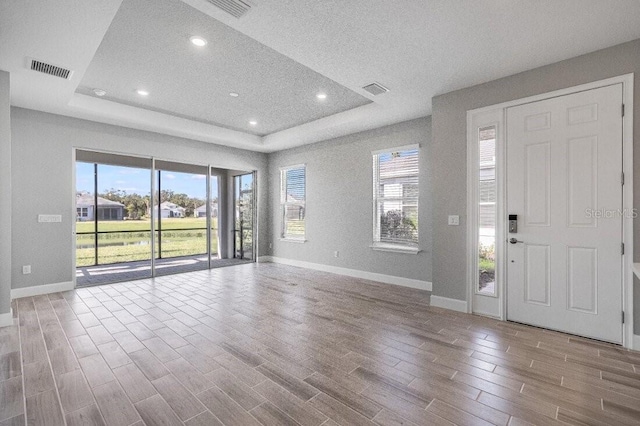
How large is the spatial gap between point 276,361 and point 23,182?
4880 mm

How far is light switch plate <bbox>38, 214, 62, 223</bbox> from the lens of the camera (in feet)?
15.2

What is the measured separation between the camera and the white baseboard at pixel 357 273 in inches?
196

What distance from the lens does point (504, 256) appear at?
350 cm

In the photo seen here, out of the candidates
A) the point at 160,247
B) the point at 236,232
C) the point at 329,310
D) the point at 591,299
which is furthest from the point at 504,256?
the point at 160,247

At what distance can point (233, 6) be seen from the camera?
2.27 meters

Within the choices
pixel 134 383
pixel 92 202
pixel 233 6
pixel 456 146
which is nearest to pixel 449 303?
pixel 456 146

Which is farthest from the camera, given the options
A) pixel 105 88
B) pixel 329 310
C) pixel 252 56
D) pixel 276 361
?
pixel 105 88

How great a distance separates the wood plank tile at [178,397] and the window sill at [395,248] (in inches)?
154

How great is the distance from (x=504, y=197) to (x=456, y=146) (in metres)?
0.87

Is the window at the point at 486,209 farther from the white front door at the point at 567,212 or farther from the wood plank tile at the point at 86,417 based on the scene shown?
the wood plank tile at the point at 86,417

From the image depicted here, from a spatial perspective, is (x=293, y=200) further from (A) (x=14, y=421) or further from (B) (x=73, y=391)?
(A) (x=14, y=421)

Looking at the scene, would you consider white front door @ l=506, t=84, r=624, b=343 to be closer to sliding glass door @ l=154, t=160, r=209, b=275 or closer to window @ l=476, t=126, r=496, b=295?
window @ l=476, t=126, r=496, b=295

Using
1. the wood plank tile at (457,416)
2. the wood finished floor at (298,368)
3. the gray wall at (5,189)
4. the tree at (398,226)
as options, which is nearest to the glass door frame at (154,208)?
the gray wall at (5,189)

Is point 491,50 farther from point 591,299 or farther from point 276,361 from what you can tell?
point 276,361
